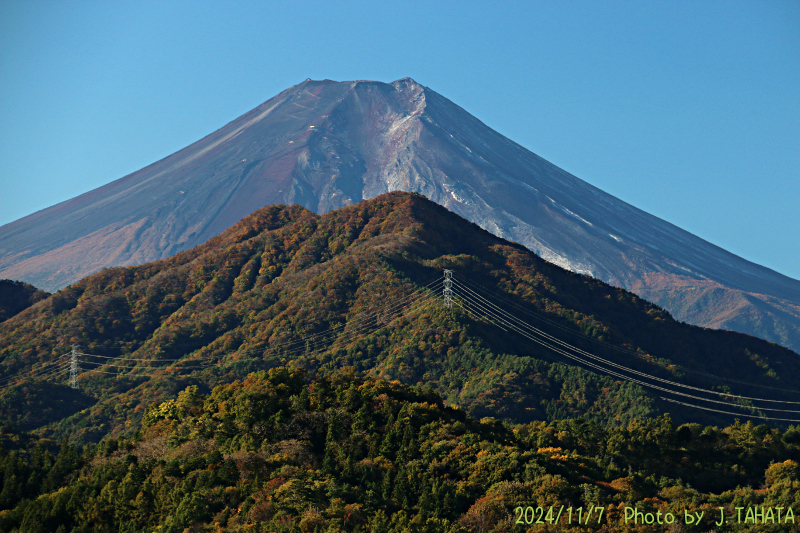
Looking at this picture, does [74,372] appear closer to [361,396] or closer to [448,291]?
[448,291]

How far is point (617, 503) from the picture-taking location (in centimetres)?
4403

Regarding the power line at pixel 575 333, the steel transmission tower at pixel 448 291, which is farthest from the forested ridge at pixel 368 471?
the power line at pixel 575 333

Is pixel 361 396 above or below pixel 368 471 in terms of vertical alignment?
above

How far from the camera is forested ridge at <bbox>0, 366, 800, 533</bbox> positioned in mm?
40844

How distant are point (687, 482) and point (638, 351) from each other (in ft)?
157

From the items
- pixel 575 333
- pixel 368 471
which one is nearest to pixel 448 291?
pixel 575 333

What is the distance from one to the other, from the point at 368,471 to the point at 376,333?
5290 centimetres

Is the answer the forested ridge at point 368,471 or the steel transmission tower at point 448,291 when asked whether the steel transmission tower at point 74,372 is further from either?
the steel transmission tower at point 448,291

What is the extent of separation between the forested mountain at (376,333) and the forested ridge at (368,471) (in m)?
24.7

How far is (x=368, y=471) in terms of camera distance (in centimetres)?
4709

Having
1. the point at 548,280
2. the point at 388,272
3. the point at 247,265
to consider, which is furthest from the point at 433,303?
the point at 247,265

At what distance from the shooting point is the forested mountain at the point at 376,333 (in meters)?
89.8

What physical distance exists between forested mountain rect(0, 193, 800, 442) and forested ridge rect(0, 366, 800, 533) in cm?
2469

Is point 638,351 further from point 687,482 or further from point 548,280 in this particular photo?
point 687,482
